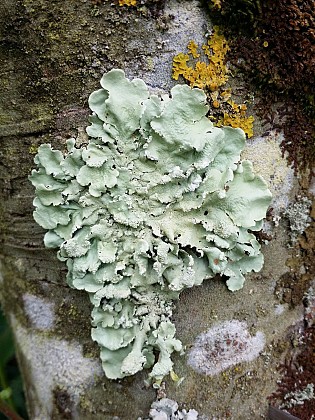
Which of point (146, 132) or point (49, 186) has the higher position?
point (146, 132)

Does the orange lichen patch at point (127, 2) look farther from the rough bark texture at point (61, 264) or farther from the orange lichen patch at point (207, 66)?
the orange lichen patch at point (207, 66)

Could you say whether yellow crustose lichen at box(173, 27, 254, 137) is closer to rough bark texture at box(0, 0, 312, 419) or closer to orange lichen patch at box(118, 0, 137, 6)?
rough bark texture at box(0, 0, 312, 419)

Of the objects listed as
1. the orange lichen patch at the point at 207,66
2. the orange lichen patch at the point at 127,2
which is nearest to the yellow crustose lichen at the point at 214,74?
Answer: the orange lichen patch at the point at 207,66

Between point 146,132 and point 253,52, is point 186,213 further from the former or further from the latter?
point 253,52

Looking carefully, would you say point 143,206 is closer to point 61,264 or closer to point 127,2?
point 61,264

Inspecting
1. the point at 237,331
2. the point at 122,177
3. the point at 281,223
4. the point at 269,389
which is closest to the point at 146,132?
the point at 122,177

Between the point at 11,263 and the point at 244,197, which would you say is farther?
the point at 11,263
